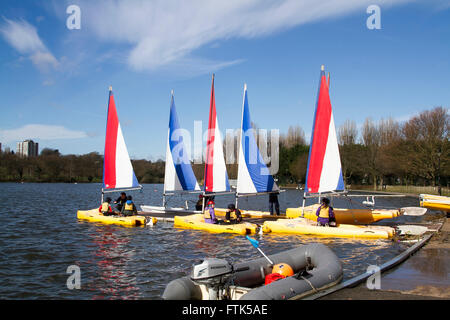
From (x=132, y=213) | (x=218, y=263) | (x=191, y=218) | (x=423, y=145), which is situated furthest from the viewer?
(x=423, y=145)

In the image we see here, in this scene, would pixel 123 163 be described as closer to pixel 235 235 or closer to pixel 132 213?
pixel 132 213

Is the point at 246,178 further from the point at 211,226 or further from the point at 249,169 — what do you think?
the point at 211,226

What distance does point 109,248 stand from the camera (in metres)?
13.6

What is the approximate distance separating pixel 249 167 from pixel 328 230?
246 inches

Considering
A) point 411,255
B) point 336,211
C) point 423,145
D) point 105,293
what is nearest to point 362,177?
point 423,145

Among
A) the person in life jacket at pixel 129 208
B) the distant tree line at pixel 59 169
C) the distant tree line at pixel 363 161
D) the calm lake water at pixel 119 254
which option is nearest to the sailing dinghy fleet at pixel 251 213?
the person in life jacket at pixel 129 208

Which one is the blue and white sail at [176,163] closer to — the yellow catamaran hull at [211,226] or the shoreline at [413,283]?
the yellow catamaran hull at [211,226]

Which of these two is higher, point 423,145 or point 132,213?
point 423,145

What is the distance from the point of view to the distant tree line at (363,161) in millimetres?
42569

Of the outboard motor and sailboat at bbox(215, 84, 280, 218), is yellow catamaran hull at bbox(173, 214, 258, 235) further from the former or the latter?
the outboard motor

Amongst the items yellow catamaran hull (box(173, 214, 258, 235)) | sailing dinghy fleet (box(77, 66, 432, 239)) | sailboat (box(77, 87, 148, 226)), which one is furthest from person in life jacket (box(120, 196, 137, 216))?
sailboat (box(77, 87, 148, 226))

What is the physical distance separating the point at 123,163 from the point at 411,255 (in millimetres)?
16628

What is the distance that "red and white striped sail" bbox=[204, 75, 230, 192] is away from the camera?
2023 cm

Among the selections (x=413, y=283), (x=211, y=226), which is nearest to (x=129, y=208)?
(x=211, y=226)
